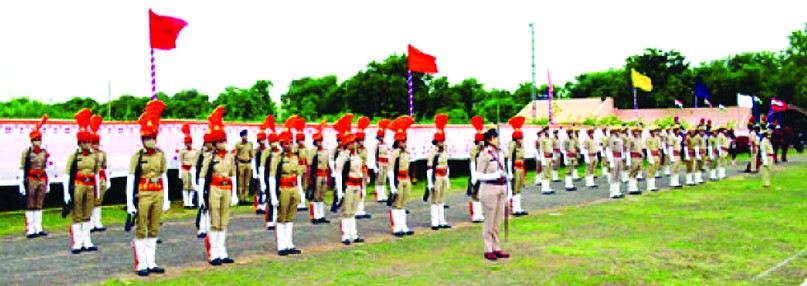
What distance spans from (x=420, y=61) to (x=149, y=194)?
16.9 metres

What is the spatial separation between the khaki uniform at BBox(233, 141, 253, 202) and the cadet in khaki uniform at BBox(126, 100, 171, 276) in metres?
7.81

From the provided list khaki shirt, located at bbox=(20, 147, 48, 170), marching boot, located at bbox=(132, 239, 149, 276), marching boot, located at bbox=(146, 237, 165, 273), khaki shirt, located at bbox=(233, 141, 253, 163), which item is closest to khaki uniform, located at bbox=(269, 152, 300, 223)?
marching boot, located at bbox=(146, 237, 165, 273)

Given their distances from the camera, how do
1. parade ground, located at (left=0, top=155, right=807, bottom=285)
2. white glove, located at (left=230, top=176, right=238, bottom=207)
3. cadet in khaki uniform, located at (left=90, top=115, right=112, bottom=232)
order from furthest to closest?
cadet in khaki uniform, located at (left=90, top=115, right=112, bottom=232) → white glove, located at (left=230, top=176, right=238, bottom=207) → parade ground, located at (left=0, top=155, right=807, bottom=285)

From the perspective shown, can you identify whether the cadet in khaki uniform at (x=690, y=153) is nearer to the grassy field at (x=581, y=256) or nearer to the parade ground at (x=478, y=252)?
the parade ground at (x=478, y=252)

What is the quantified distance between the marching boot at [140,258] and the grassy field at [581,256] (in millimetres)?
451

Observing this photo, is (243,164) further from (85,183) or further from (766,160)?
(766,160)

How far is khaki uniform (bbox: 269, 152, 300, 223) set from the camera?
12.1 meters

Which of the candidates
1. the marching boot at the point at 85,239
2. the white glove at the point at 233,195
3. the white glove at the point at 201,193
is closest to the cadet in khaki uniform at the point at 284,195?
the white glove at the point at 233,195

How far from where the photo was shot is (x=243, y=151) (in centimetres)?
1909

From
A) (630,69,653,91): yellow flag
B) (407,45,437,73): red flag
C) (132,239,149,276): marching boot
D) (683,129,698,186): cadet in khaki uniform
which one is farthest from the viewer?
(630,69,653,91): yellow flag

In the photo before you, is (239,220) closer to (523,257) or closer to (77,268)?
(77,268)

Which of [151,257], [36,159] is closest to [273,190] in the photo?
[151,257]

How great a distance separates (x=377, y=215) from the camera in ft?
58.8

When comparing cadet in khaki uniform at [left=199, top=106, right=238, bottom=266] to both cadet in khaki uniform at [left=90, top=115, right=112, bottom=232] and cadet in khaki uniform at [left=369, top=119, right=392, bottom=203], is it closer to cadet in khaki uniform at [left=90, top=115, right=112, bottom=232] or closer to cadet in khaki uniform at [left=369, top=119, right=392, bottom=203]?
cadet in khaki uniform at [left=90, top=115, right=112, bottom=232]
